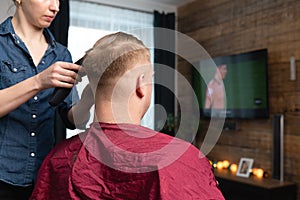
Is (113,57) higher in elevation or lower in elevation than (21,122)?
higher

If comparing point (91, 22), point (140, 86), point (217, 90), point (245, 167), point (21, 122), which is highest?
point (91, 22)

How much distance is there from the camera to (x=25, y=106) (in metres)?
1.15

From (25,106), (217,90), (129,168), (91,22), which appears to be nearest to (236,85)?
(217,90)

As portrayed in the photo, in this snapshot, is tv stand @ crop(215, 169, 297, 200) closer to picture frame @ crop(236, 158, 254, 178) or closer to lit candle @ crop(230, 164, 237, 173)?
picture frame @ crop(236, 158, 254, 178)


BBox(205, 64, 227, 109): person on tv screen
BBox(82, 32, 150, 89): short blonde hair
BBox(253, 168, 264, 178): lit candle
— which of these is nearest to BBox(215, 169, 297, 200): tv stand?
BBox(253, 168, 264, 178): lit candle

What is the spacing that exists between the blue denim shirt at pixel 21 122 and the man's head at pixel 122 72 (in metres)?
0.18

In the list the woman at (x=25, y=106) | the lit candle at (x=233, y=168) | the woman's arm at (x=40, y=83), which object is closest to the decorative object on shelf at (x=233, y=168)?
the lit candle at (x=233, y=168)

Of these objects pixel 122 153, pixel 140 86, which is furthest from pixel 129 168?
pixel 140 86

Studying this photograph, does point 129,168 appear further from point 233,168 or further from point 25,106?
point 233,168

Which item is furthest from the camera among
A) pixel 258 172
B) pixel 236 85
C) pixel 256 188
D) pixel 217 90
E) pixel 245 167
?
pixel 217 90

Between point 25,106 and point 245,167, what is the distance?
2977 mm

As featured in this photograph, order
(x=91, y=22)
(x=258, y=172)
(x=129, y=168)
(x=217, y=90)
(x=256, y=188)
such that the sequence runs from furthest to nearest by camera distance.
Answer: (x=91, y=22), (x=217, y=90), (x=258, y=172), (x=256, y=188), (x=129, y=168)

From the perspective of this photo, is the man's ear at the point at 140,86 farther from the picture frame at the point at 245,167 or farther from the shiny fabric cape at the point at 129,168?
the picture frame at the point at 245,167

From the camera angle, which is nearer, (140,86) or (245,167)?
(140,86)
